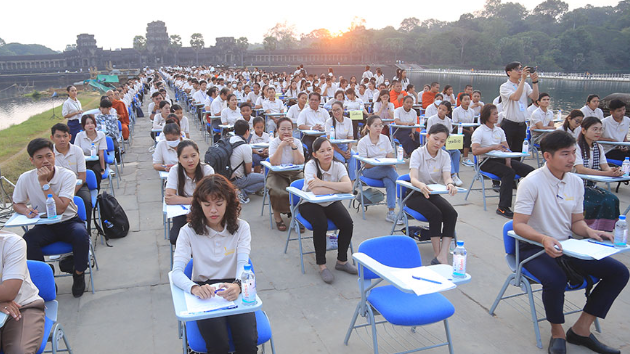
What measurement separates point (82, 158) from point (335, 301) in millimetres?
3151

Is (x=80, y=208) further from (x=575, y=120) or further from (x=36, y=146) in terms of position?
(x=575, y=120)

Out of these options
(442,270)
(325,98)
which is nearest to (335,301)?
(442,270)

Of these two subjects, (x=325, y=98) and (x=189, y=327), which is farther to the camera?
(x=325, y=98)

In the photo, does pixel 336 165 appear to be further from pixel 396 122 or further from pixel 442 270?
pixel 396 122

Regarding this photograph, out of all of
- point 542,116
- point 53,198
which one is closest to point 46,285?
point 53,198

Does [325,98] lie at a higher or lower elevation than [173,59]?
lower

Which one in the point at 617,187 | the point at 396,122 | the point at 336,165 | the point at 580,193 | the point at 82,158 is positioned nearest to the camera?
the point at 580,193

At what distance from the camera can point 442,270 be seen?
8.17ft

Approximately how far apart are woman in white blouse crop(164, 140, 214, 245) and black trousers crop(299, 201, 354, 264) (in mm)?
1036

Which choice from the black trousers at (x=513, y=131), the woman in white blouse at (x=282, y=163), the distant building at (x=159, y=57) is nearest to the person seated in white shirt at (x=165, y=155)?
the woman in white blouse at (x=282, y=163)

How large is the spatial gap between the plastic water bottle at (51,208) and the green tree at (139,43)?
87.2 metres

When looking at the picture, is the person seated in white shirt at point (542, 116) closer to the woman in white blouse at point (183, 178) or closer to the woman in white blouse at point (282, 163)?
the woman in white blouse at point (282, 163)

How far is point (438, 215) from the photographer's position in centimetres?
389

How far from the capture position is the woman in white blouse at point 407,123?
8.11m
